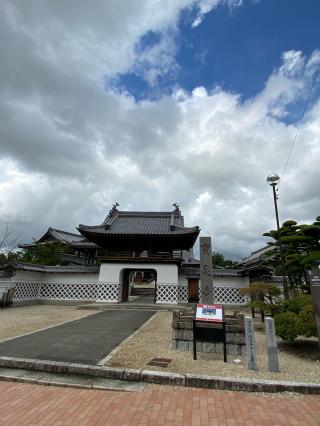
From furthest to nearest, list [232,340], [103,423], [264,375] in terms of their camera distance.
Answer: [232,340]
[264,375]
[103,423]

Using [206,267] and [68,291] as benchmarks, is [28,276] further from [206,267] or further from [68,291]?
[206,267]

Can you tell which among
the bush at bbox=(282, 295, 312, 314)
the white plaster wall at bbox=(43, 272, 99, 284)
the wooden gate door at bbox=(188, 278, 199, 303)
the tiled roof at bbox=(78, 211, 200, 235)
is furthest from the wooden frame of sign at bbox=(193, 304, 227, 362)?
the white plaster wall at bbox=(43, 272, 99, 284)

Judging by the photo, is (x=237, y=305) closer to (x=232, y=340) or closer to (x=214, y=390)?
(x=232, y=340)

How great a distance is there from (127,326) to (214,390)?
20.4 feet

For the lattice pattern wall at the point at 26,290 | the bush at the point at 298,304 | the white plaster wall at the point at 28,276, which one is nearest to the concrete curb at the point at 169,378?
the bush at the point at 298,304

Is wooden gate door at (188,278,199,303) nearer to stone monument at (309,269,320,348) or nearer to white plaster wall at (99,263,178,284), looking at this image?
white plaster wall at (99,263,178,284)

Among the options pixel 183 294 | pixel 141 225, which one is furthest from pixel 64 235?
pixel 183 294

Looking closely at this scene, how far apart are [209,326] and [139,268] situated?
16.2 metres

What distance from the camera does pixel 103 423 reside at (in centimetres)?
334

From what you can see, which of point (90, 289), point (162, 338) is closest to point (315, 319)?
point (162, 338)

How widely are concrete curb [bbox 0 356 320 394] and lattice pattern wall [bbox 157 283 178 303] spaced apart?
16172mm

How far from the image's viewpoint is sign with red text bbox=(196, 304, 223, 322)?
19.8 feet

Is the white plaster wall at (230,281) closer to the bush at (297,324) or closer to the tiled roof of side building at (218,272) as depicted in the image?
the tiled roof of side building at (218,272)

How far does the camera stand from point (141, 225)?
2533 cm
